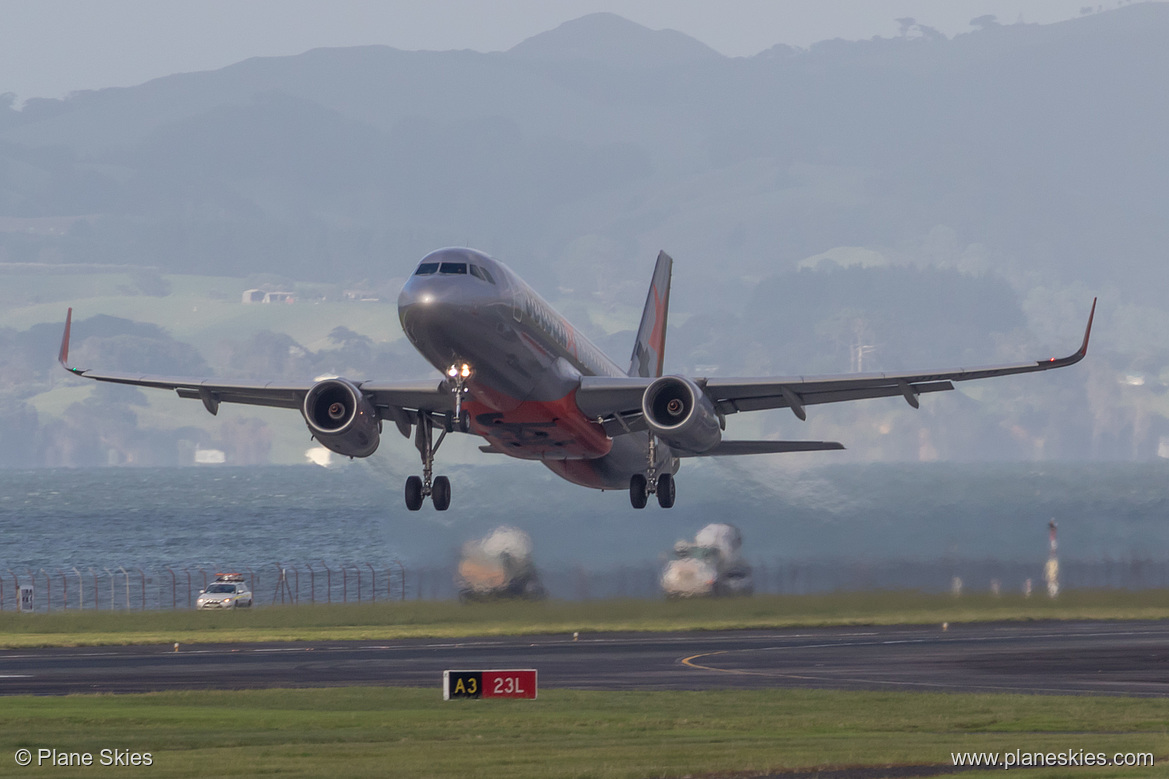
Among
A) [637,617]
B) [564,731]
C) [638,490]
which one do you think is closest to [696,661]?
[638,490]

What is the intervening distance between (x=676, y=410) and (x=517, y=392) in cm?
483

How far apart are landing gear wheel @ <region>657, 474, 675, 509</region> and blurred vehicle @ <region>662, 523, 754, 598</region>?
20.0 m

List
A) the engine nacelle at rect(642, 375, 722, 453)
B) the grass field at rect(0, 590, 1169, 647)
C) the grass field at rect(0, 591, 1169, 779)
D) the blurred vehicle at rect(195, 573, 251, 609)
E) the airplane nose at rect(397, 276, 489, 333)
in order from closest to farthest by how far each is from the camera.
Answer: the grass field at rect(0, 591, 1169, 779), the airplane nose at rect(397, 276, 489, 333), the engine nacelle at rect(642, 375, 722, 453), the grass field at rect(0, 590, 1169, 647), the blurred vehicle at rect(195, 573, 251, 609)

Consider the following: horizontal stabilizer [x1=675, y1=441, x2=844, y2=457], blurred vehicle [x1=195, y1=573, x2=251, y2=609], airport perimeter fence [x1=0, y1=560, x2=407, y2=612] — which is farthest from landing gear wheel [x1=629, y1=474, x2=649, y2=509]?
airport perimeter fence [x1=0, y1=560, x2=407, y2=612]

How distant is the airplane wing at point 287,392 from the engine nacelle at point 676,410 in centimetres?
589

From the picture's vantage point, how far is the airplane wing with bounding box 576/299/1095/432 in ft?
152

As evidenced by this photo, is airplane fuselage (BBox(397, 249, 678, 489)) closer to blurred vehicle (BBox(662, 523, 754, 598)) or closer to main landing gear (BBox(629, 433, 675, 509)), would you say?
main landing gear (BBox(629, 433, 675, 509))

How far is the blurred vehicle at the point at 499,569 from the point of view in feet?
242

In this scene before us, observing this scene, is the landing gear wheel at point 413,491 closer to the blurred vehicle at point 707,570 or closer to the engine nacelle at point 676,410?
the engine nacelle at point 676,410

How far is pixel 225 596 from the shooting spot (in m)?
91.6

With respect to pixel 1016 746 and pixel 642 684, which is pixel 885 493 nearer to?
pixel 642 684

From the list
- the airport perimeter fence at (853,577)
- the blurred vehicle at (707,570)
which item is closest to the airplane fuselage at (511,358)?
the blurred vehicle at (707,570)

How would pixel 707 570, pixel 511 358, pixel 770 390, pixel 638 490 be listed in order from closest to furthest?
pixel 511 358, pixel 770 390, pixel 638 490, pixel 707 570

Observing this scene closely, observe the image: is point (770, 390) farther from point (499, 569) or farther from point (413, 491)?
point (499, 569)
